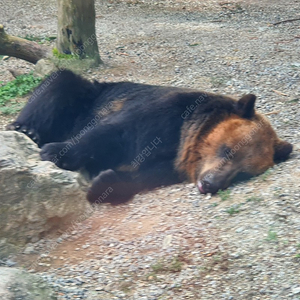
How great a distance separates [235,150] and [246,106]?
1.74 feet

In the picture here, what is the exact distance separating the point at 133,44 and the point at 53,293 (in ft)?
24.1

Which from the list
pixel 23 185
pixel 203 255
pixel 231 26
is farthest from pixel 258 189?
pixel 231 26

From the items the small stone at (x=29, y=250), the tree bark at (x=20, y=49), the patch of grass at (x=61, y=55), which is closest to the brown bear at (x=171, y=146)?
the small stone at (x=29, y=250)

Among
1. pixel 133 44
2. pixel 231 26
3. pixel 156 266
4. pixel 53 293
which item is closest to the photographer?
pixel 53 293

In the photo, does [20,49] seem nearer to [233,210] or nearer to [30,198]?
[30,198]

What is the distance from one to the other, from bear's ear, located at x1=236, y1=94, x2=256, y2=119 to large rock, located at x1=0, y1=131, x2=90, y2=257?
6.54ft

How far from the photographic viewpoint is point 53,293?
3529 millimetres

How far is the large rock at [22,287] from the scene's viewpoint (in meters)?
3.16

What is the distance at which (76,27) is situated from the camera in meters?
8.35

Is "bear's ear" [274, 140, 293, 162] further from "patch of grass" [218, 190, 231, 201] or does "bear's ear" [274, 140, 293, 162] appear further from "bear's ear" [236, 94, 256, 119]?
"patch of grass" [218, 190, 231, 201]

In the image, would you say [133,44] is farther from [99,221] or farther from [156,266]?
[156,266]

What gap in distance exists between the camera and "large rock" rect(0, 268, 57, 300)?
10.4 ft

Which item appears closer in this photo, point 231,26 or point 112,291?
point 112,291

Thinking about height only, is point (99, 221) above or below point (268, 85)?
below
